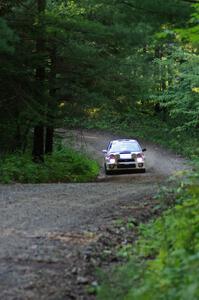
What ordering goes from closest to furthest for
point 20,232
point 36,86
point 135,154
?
point 20,232 → point 36,86 → point 135,154

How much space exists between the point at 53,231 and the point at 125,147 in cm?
1608

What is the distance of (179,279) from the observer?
555 cm

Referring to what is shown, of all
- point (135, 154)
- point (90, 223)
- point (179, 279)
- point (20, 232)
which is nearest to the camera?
point (179, 279)

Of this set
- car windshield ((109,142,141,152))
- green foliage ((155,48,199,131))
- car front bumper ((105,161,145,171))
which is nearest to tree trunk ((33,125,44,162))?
car front bumper ((105,161,145,171))

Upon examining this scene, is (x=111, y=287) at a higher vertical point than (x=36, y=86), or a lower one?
lower

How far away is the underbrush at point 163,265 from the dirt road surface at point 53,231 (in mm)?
547

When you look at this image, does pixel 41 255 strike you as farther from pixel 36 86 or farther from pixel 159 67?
pixel 159 67

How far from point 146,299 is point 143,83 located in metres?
18.7

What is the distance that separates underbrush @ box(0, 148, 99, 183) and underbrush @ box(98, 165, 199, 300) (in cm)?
1097

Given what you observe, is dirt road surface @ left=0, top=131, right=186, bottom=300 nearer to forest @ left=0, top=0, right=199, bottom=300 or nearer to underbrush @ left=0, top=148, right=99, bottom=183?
underbrush @ left=0, top=148, right=99, bottom=183

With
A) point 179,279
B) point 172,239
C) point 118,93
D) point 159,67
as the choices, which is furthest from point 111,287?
point 159,67

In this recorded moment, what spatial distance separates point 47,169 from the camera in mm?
22203

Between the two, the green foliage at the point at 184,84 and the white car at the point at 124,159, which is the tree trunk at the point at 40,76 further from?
the green foliage at the point at 184,84

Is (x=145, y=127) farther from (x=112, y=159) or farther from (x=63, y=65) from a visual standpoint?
(x=63, y=65)
